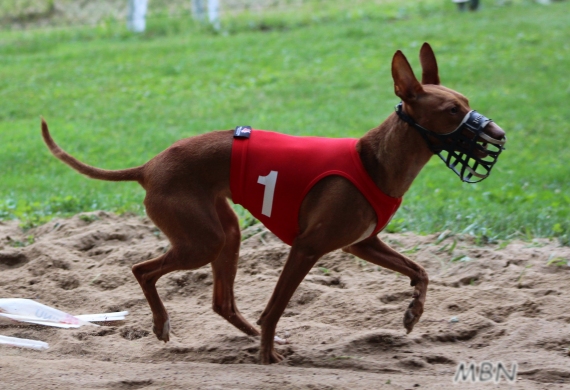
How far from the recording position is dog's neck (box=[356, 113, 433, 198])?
4.45 meters

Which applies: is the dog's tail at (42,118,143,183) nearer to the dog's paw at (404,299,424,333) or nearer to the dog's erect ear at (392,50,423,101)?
the dog's erect ear at (392,50,423,101)

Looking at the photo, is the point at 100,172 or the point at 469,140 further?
the point at 100,172

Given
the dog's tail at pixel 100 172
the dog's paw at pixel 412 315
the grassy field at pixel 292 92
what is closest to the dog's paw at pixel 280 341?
the dog's paw at pixel 412 315

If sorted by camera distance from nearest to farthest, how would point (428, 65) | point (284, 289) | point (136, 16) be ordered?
point (284, 289) → point (428, 65) → point (136, 16)

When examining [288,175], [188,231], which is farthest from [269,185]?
[188,231]

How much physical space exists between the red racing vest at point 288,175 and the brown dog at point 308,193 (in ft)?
0.14

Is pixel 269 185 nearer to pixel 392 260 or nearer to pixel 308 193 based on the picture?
pixel 308 193

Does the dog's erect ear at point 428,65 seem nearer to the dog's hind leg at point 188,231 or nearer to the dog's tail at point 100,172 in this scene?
the dog's hind leg at point 188,231

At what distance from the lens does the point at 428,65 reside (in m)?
4.64

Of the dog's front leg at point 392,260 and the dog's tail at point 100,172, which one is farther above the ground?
the dog's tail at point 100,172

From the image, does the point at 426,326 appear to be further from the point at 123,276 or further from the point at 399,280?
the point at 123,276

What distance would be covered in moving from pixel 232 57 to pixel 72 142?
5.07 metres

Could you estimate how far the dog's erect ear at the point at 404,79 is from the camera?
4.30 m

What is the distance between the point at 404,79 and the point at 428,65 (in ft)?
1.33
